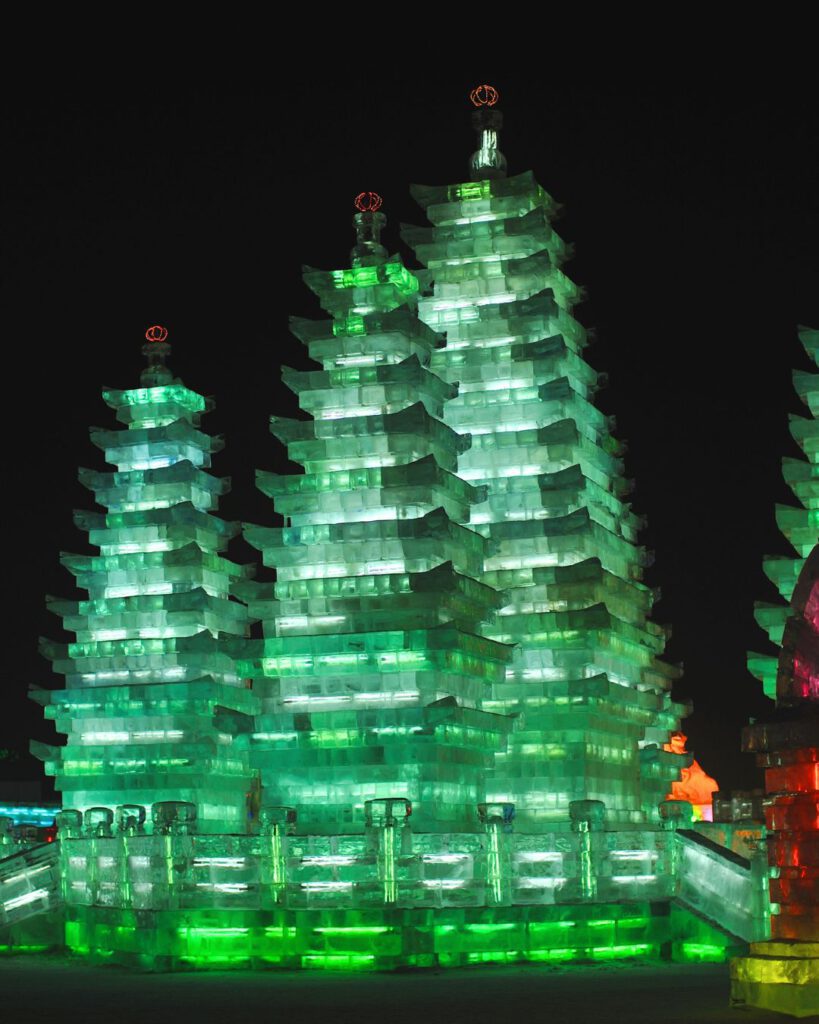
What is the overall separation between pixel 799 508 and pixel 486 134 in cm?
1554

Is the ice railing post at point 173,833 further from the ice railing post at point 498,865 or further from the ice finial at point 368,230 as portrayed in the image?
the ice finial at point 368,230

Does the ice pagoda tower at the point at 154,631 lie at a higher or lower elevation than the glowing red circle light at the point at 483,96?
lower

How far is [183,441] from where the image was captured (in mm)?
58156

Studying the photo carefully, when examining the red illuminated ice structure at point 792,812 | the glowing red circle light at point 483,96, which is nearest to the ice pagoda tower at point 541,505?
the glowing red circle light at point 483,96

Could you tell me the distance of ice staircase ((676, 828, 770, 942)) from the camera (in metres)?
34.3

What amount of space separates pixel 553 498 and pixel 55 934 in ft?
67.8

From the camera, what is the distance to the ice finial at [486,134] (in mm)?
56156

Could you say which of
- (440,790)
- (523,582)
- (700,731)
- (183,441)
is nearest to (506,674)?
(523,582)

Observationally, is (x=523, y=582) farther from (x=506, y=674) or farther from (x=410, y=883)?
(x=410, y=883)

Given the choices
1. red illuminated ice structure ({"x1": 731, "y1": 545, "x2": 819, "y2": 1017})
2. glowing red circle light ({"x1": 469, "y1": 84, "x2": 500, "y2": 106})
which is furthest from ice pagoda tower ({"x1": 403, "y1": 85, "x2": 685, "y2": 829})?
red illuminated ice structure ({"x1": 731, "y1": 545, "x2": 819, "y2": 1017})

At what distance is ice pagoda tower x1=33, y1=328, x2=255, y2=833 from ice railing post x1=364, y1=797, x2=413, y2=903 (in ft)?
52.5

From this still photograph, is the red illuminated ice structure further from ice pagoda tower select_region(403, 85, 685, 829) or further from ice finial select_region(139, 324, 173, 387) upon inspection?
ice finial select_region(139, 324, 173, 387)

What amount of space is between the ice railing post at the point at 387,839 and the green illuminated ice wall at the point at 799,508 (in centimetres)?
2083

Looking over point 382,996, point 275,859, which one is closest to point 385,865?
point 275,859
